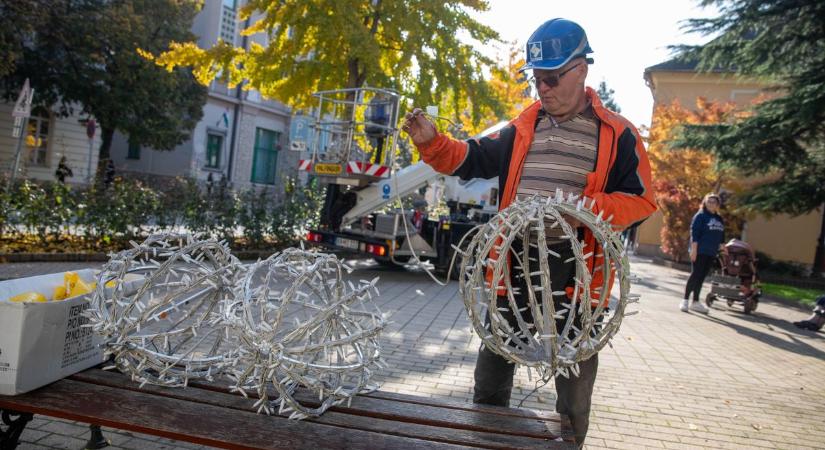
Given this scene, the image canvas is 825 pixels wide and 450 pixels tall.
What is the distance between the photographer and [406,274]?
11383mm

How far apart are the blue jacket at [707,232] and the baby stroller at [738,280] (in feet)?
4.52

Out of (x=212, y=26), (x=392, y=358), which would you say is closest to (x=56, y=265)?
(x=392, y=358)

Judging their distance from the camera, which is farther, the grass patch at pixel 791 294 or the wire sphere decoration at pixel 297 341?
the grass patch at pixel 791 294

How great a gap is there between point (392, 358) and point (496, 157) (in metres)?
2.87

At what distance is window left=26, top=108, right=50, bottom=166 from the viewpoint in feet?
67.1

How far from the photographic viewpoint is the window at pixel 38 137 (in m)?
20.4

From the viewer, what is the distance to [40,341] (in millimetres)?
2344

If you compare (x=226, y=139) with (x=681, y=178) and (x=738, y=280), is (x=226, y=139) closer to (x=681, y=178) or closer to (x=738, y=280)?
(x=681, y=178)

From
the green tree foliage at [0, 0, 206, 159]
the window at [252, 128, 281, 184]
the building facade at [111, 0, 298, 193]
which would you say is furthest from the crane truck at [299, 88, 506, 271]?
the window at [252, 128, 281, 184]

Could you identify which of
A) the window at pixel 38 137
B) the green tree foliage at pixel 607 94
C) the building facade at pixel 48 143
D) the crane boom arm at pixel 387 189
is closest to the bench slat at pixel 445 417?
the crane boom arm at pixel 387 189

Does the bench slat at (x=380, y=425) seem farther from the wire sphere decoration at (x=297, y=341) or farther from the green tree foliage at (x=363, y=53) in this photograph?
the green tree foliage at (x=363, y=53)

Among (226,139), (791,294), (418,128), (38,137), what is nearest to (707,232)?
(791,294)

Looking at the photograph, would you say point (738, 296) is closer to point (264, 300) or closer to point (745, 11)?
point (745, 11)

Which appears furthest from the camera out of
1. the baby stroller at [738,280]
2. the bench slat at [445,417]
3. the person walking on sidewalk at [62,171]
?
the person walking on sidewalk at [62,171]
